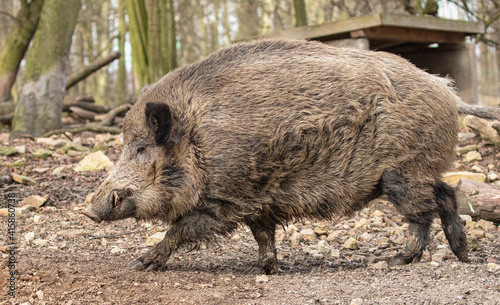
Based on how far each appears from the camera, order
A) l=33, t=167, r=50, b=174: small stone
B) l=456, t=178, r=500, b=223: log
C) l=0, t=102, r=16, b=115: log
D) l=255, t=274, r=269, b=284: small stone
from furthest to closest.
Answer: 1. l=0, t=102, r=16, b=115: log
2. l=33, t=167, r=50, b=174: small stone
3. l=456, t=178, r=500, b=223: log
4. l=255, t=274, r=269, b=284: small stone

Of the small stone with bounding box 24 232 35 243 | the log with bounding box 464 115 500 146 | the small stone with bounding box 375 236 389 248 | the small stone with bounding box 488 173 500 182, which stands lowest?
the small stone with bounding box 375 236 389 248

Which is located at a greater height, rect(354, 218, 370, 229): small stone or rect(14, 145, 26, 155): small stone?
rect(14, 145, 26, 155): small stone

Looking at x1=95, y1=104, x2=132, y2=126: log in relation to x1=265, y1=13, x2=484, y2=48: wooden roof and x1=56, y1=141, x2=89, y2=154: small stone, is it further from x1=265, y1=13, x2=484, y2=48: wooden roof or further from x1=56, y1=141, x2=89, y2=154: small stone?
x1=265, y1=13, x2=484, y2=48: wooden roof

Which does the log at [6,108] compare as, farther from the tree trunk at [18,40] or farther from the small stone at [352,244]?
the small stone at [352,244]

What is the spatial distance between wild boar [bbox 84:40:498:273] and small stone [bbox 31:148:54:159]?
375 cm

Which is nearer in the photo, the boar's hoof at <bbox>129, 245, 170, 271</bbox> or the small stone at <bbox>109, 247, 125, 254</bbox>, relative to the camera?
the boar's hoof at <bbox>129, 245, 170, 271</bbox>

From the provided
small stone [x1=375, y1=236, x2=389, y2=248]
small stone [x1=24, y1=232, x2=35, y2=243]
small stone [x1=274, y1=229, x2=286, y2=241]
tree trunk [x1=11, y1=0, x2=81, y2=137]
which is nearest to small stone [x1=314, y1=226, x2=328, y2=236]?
small stone [x1=274, y1=229, x2=286, y2=241]

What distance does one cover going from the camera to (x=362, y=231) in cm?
537

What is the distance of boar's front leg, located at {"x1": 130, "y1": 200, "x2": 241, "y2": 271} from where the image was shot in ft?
12.4

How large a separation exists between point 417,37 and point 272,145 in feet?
17.1

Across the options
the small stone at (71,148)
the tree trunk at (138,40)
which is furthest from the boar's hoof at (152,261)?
the tree trunk at (138,40)

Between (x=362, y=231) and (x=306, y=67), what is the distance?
2.10 meters

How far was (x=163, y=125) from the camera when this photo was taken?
3.75 meters

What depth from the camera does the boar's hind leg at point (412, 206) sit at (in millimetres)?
3955
